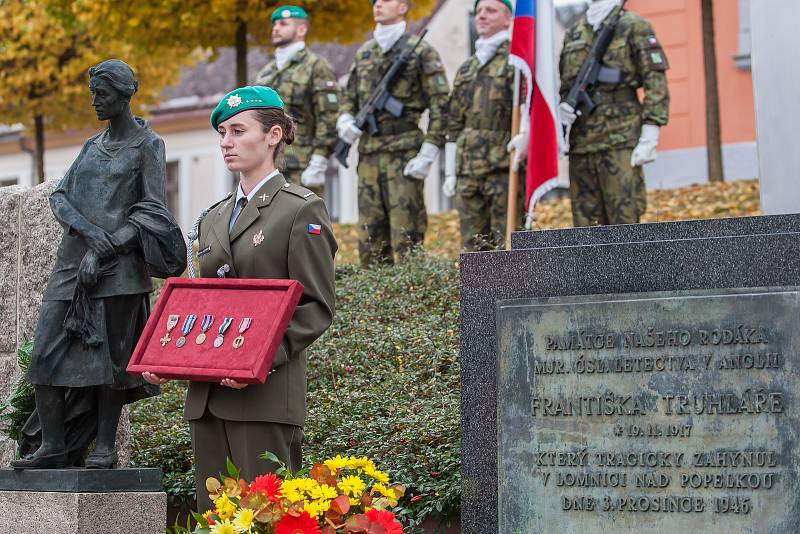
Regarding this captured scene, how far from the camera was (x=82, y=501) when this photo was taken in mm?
5758

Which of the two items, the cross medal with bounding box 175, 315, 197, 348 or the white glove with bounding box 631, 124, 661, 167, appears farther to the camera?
the white glove with bounding box 631, 124, 661, 167

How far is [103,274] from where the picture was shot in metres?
5.85

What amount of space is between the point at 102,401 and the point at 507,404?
1729mm

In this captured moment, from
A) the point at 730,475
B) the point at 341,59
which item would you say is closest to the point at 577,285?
the point at 730,475

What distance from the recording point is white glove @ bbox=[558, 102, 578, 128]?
36.3 ft

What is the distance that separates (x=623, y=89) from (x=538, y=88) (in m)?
1.18

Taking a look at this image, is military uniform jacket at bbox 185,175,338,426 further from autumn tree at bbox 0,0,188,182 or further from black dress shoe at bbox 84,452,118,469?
autumn tree at bbox 0,0,188,182

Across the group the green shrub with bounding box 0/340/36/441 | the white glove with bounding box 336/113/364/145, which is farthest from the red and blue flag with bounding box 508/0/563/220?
the green shrub with bounding box 0/340/36/441

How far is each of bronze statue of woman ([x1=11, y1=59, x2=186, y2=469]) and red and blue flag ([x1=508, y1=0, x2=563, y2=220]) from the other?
4.54 metres

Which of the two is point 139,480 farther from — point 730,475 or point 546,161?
point 546,161

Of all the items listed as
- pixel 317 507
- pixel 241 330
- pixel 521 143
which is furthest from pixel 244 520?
pixel 521 143

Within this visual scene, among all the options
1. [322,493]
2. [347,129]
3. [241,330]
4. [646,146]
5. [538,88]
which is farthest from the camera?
[347,129]

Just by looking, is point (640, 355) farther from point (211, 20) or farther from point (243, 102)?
point (211, 20)

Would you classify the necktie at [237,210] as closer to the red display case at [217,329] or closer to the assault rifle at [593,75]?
the red display case at [217,329]
